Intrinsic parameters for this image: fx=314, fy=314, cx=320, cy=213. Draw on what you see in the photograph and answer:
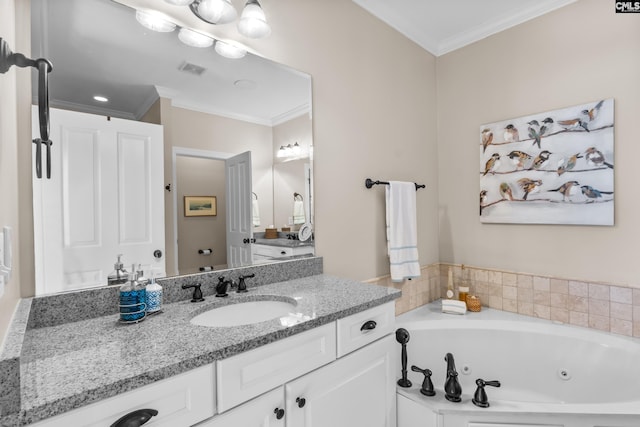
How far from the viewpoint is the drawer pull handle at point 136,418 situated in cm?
70

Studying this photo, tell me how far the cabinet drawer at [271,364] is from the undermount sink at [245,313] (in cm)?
20

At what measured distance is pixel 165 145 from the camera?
1.36 metres

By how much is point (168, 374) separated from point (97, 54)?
121cm

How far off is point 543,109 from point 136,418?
2685mm

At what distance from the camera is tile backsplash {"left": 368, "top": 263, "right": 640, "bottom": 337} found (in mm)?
1857

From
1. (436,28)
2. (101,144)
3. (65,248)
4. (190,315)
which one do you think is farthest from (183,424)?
(436,28)

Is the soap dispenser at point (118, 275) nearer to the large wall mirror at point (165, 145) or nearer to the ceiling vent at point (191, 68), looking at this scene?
the large wall mirror at point (165, 145)

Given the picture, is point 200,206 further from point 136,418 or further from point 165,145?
point 136,418

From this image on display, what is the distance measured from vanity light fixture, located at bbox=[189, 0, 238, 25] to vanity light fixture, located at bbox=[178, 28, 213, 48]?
0.08m

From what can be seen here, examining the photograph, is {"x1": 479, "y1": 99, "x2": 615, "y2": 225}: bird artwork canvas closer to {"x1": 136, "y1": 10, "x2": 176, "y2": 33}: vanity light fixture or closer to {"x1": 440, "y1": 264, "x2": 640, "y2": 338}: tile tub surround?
{"x1": 440, "y1": 264, "x2": 640, "y2": 338}: tile tub surround

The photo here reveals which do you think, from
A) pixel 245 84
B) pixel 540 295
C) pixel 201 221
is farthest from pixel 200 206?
pixel 540 295

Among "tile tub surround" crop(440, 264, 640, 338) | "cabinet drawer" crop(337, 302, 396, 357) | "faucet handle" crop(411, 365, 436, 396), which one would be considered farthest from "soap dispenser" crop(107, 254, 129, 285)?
"tile tub surround" crop(440, 264, 640, 338)

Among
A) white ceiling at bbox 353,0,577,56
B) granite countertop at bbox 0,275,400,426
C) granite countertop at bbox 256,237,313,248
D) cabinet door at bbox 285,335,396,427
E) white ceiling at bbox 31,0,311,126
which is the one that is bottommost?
cabinet door at bbox 285,335,396,427

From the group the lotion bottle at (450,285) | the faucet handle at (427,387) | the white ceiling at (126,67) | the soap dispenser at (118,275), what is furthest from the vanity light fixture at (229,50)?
the lotion bottle at (450,285)
